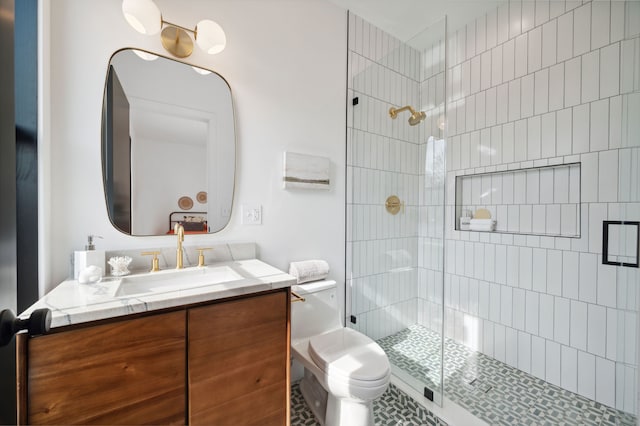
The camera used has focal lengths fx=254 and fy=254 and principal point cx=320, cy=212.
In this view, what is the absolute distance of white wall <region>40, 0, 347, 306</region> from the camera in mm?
1107

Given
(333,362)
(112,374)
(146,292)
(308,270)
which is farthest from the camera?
(308,270)

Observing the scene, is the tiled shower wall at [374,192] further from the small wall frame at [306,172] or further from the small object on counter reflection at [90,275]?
the small object on counter reflection at [90,275]

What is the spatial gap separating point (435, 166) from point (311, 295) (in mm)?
1172

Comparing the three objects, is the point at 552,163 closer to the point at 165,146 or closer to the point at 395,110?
the point at 395,110

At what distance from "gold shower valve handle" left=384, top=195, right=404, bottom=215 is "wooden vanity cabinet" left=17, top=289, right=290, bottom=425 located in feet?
4.07

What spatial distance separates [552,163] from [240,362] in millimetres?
2299

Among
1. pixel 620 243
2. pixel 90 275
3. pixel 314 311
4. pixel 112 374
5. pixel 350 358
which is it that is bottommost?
pixel 350 358

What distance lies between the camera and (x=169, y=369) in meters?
0.88

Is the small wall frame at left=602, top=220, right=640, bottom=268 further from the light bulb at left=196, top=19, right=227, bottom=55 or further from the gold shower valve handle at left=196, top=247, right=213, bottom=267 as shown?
the light bulb at left=196, top=19, right=227, bottom=55

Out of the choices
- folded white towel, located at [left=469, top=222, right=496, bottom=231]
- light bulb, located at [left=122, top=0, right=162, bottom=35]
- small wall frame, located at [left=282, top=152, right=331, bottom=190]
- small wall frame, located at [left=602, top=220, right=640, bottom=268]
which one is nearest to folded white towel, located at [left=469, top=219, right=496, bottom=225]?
folded white towel, located at [left=469, top=222, right=496, bottom=231]

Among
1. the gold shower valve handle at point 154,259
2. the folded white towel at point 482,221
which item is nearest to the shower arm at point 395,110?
the folded white towel at point 482,221

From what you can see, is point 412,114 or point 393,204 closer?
point 412,114

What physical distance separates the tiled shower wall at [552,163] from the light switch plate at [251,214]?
178cm

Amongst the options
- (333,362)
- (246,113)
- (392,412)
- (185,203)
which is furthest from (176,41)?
(392,412)
